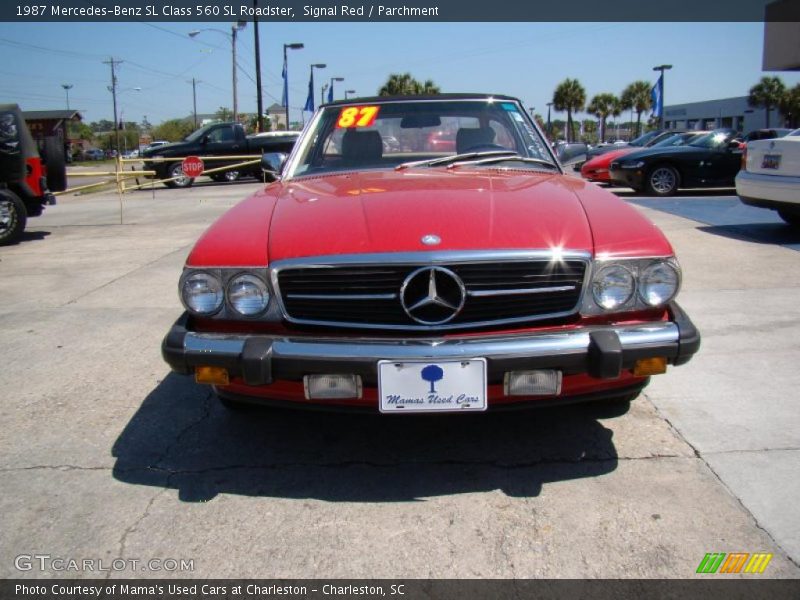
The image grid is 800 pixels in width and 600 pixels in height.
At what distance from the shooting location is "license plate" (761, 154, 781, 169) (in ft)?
24.6

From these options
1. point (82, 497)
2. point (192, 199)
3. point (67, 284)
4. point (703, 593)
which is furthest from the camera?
point (192, 199)

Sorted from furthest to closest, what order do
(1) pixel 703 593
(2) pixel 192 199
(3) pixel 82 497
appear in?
(2) pixel 192 199 → (3) pixel 82 497 → (1) pixel 703 593

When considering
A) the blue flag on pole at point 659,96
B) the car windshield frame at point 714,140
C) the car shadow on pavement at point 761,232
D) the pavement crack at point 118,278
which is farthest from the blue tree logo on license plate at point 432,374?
the blue flag on pole at point 659,96

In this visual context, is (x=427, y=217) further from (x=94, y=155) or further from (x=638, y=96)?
(x=94, y=155)

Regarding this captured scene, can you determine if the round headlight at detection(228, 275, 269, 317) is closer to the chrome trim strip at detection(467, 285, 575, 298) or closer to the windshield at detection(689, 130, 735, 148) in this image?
the chrome trim strip at detection(467, 285, 575, 298)

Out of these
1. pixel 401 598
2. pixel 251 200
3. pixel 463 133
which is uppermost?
pixel 463 133

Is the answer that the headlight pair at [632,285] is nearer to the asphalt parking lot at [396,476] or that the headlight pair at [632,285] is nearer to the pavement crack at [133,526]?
the asphalt parking lot at [396,476]

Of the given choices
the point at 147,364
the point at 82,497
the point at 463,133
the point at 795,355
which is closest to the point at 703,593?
the point at 82,497

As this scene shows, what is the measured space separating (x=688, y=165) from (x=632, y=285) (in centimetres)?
1137

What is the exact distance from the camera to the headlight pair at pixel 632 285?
254 centimetres

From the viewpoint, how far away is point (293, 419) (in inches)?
130

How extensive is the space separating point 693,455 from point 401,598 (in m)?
1.49

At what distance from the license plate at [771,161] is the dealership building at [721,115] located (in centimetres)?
5333

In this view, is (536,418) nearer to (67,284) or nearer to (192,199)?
(67,284)
